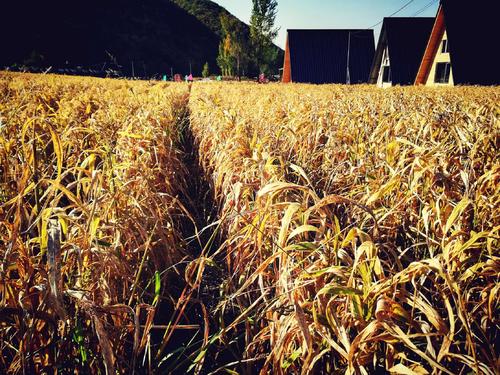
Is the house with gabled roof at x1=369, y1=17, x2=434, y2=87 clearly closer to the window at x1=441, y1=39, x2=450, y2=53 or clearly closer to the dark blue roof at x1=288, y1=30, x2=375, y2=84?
the window at x1=441, y1=39, x2=450, y2=53

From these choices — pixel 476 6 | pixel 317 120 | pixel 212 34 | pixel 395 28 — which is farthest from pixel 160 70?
pixel 317 120

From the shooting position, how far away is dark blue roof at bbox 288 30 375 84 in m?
28.8

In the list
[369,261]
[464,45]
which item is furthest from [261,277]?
[464,45]

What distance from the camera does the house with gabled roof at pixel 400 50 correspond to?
76.0 ft

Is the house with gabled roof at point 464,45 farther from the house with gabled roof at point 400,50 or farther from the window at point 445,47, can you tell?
the house with gabled roof at point 400,50

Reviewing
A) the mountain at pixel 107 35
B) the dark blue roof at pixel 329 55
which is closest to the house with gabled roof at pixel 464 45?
the dark blue roof at pixel 329 55

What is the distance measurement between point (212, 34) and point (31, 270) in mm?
101701

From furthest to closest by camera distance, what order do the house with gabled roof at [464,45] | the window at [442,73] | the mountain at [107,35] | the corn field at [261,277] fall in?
the mountain at [107,35] → the window at [442,73] → the house with gabled roof at [464,45] → the corn field at [261,277]

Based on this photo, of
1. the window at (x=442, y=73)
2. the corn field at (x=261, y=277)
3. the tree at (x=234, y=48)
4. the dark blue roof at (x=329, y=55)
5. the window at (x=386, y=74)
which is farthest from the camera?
the tree at (x=234, y=48)

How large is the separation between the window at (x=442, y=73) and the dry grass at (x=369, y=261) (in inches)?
819

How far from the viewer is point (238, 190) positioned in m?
1.62

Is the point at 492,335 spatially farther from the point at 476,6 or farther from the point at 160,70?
the point at 160,70

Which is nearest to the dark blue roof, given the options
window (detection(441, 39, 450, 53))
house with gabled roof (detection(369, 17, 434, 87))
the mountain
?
house with gabled roof (detection(369, 17, 434, 87))

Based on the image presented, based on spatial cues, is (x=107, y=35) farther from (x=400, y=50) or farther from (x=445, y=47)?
(x=445, y=47)
